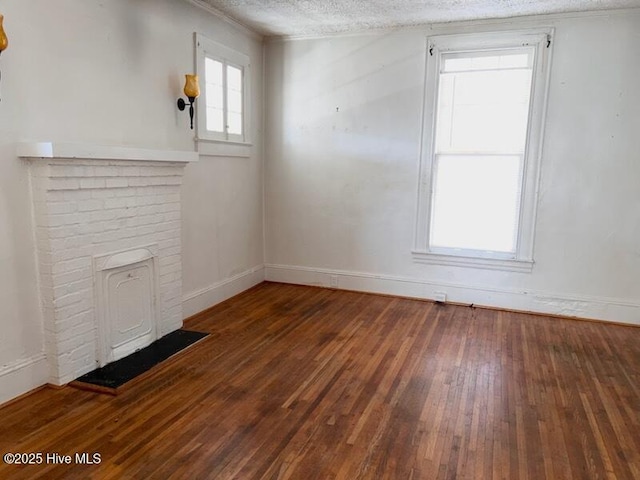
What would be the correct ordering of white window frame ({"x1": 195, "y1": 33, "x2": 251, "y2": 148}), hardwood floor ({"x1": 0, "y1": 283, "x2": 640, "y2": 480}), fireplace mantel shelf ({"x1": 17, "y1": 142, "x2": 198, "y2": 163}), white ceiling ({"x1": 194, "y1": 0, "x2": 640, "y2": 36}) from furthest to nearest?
white window frame ({"x1": 195, "y1": 33, "x2": 251, "y2": 148}) → white ceiling ({"x1": 194, "y1": 0, "x2": 640, "y2": 36}) → fireplace mantel shelf ({"x1": 17, "y1": 142, "x2": 198, "y2": 163}) → hardwood floor ({"x1": 0, "y1": 283, "x2": 640, "y2": 480})

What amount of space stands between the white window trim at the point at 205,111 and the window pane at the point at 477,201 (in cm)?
196

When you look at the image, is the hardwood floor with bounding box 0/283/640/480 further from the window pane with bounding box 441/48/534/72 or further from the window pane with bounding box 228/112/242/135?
the window pane with bounding box 441/48/534/72

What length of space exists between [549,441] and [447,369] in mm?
879

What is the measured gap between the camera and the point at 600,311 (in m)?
4.14

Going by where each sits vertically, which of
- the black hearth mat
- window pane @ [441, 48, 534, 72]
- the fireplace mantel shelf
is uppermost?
window pane @ [441, 48, 534, 72]

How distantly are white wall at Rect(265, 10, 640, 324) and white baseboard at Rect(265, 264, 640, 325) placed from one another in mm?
11

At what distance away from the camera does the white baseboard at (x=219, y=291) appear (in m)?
4.04

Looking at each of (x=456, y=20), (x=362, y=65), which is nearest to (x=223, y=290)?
(x=362, y=65)

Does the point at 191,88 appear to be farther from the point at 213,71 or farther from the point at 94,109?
the point at 94,109

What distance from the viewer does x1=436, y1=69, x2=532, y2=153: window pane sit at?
4.17 metres

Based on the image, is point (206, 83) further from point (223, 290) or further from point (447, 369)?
point (447, 369)

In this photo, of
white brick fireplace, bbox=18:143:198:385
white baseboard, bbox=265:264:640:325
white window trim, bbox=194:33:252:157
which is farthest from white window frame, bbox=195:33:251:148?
white baseboard, bbox=265:264:640:325

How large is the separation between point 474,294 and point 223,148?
2.83 metres

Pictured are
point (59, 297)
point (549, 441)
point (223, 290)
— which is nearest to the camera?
point (549, 441)
